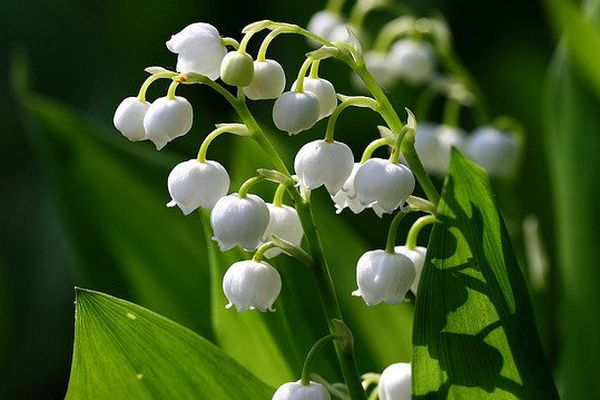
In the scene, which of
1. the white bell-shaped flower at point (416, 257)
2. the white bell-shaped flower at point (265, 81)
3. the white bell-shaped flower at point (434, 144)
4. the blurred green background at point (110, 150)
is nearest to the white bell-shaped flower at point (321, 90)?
the white bell-shaped flower at point (265, 81)

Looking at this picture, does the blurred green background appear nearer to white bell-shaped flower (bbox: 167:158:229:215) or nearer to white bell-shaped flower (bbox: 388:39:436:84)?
white bell-shaped flower (bbox: 388:39:436:84)

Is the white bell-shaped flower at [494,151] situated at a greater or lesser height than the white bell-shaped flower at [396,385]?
greater

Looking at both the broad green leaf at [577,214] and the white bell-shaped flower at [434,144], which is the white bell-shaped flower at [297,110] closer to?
the broad green leaf at [577,214]

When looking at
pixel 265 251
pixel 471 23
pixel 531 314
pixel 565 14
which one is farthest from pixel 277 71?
pixel 471 23

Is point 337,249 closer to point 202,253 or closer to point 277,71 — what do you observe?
point 202,253

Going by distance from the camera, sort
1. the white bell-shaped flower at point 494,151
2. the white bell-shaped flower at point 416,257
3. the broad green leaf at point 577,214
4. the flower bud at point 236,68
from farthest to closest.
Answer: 1. the white bell-shaped flower at point 494,151
2. the broad green leaf at point 577,214
3. the white bell-shaped flower at point 416,257
4. the flower bud at point 236,68

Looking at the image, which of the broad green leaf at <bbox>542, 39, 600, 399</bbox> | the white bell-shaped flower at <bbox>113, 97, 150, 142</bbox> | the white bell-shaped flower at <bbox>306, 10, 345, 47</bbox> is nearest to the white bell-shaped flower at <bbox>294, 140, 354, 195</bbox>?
the white bell-shaped flower at <bbox>113, 97, 150, 142</bbox>
